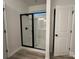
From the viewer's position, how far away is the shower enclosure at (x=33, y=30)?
187 inches

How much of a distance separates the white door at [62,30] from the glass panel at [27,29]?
159cm

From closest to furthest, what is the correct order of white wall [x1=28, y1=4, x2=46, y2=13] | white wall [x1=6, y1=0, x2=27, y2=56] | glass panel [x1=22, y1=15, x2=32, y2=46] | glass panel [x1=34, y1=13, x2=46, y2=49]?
white wall [x1=6, y1=0, x2=27, y2=56] → glass panel [x1=34, y1=13, x2=46, y2=49] → glass panel [x1=22, y1=15, x2=32, y2=46] → white wall [x1=28, y1=4, x2=46, y2=13]

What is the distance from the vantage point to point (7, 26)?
3920mm

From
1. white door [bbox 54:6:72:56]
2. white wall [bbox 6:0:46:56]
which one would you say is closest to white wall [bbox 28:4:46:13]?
white wall [bbox 6:0:46:56]

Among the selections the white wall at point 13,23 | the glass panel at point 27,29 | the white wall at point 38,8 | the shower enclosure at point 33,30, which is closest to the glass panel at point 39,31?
the shower enclosure at point 33,30

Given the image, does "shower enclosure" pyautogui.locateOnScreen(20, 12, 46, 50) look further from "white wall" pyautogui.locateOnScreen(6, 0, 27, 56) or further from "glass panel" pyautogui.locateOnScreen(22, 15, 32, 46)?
"white wall" pyautogui.locateOnScreen(6, 0, 27, 56)

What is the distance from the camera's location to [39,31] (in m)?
4.87

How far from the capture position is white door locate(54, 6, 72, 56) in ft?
13.4

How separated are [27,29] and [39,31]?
0.76 metres

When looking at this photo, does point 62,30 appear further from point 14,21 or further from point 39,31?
point 14,21

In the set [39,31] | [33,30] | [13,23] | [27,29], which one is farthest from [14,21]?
[39,31]

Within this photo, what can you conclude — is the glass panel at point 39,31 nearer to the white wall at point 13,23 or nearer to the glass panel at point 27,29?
the glass panel at point 27,29

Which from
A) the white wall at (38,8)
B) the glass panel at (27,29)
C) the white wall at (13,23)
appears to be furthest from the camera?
the white wall at (38,8)
